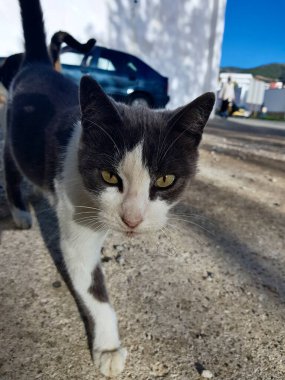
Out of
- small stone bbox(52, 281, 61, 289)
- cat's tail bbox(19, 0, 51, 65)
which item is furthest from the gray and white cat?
cat's tail bbox(19, 0, 51, 65)

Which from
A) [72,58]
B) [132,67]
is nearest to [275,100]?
[132,67]

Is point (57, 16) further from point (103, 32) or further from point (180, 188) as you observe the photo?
point (180, 188)

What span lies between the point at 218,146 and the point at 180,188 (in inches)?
169

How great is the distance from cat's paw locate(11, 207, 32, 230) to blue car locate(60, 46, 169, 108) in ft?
17.9

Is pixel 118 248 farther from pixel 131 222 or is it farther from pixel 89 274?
pixel 131 222

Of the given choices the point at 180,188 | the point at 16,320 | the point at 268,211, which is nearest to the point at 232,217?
the point at 268,211

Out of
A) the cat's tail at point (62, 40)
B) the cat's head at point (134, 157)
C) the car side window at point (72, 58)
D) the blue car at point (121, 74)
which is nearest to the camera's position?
the cat's head at point (134, 157)

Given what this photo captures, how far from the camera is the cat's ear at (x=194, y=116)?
4.87ft

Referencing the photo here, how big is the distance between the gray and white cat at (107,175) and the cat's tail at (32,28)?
88 centimetres

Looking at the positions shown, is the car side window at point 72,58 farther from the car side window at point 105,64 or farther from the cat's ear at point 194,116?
the cat's ear at point 194,116

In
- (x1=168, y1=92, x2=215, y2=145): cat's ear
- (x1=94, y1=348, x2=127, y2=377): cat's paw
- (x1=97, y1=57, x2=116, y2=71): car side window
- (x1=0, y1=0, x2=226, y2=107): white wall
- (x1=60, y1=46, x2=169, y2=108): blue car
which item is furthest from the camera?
(x1=0, y1=0, x2=226, y2=107): white wall

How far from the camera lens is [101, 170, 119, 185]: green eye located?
1.40 m

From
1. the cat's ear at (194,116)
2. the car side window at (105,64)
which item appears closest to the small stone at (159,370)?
the cat's ear at (194,116)

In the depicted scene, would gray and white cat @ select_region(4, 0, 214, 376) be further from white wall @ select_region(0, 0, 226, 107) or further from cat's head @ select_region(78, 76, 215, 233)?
white wall @ select_region(0, 0, 226, 107)
